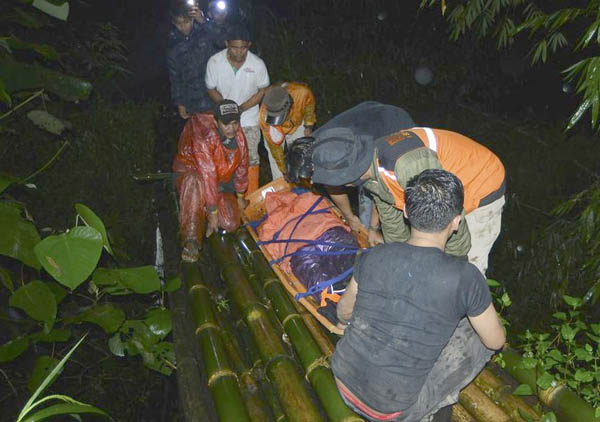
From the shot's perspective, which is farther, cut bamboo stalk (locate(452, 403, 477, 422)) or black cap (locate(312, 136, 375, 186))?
black cap (locate(312, 136, 375, 186))

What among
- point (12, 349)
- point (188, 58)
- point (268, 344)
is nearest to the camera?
point (12, 349)

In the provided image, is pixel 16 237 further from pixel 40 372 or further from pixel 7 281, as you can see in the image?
pixel 40 372

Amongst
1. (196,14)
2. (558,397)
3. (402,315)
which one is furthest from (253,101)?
(558,397)

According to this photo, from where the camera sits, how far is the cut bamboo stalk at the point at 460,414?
2377 millimetres

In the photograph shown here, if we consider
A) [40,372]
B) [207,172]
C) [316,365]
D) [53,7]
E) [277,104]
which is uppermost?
[53,7]

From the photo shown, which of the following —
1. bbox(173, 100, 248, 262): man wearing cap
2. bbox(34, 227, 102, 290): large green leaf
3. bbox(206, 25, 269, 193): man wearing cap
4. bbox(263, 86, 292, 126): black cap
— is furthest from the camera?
bbox(206, 25, 269, 193): man wearing cap

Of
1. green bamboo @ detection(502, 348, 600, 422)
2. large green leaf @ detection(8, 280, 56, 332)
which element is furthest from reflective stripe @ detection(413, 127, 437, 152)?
large green leaf @ detection(8, 280, 56, 332)

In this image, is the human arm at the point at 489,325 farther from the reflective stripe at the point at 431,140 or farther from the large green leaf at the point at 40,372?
the large green leaf at the point at 40,372

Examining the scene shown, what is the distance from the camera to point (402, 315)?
1884mm

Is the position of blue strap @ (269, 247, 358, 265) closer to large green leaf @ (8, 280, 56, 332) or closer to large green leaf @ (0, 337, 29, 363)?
large green leaf @ (8, 280, 56, 332)

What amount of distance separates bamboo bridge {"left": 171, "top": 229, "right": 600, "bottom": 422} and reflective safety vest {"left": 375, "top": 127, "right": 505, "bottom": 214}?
917mm

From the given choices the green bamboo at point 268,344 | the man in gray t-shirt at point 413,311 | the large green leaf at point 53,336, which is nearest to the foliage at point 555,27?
the man in gray t-shirt at point 413,311

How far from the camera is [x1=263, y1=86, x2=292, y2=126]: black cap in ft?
13.6

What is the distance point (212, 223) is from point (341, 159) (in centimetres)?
182
